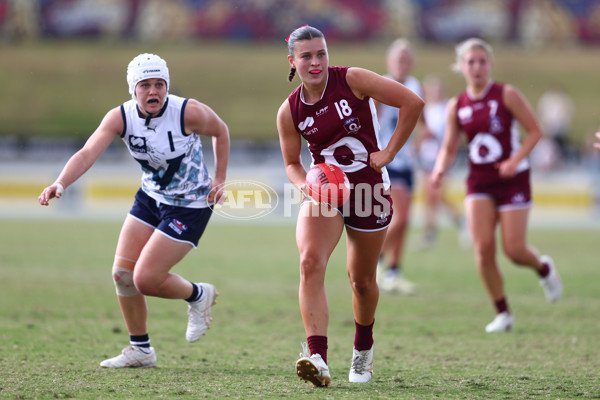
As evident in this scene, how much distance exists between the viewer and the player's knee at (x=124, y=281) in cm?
539

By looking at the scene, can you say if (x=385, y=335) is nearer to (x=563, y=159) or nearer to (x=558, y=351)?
(x=558, y=351)

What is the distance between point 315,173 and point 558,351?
2571mm

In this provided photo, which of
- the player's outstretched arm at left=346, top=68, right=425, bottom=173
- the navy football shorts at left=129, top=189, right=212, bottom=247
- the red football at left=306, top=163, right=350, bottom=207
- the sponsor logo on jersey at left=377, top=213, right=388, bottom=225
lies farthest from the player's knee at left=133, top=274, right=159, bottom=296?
the player's outstretched arm at left=346, top=68, right=425, bottom=173

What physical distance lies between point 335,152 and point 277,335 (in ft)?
7.64

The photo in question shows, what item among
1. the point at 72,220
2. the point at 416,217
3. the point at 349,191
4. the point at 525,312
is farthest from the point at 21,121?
the point at 349,191

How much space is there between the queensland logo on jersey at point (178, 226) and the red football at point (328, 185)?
1.07 meters

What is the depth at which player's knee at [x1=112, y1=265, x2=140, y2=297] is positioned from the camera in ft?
17.7

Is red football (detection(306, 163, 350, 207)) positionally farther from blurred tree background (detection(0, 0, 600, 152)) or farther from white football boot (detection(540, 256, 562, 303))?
blurred tree background (detection(0, 0, 600, 152))

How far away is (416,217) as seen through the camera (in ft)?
56.1

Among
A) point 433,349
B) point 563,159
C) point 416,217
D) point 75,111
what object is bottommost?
point 433,349

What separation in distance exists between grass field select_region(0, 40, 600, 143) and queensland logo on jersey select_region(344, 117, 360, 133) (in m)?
25.3

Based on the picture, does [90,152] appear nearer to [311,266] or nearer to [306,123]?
[306,123]

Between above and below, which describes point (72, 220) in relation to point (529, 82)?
below

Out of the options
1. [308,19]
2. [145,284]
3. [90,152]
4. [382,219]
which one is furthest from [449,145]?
[308,19]
